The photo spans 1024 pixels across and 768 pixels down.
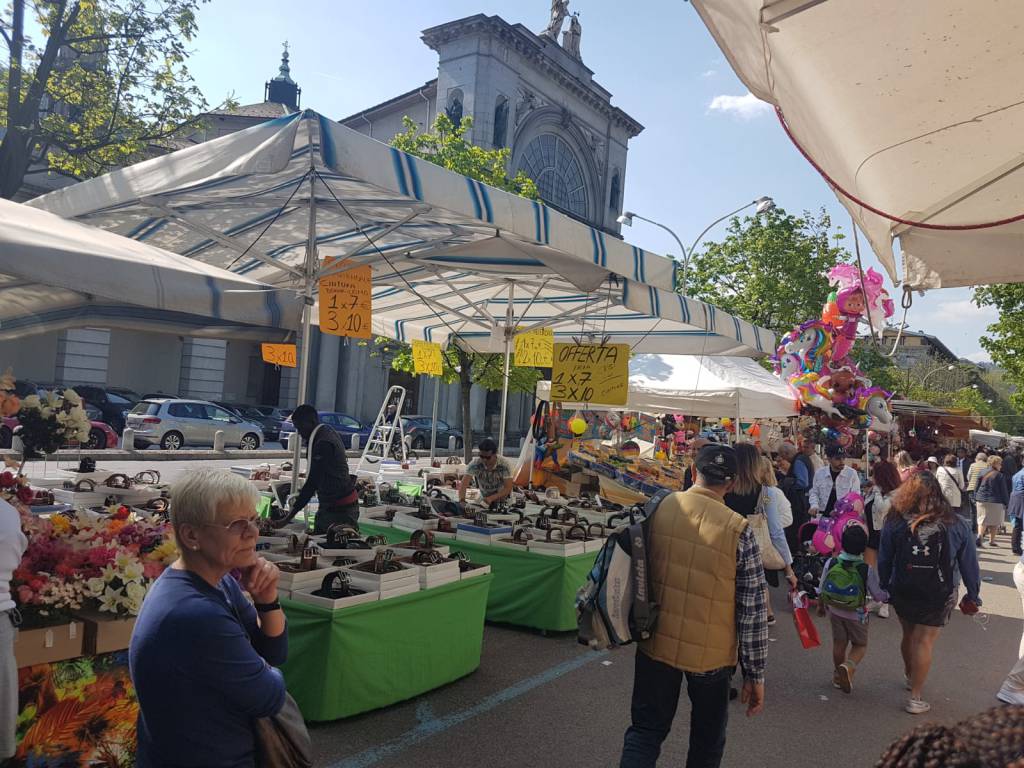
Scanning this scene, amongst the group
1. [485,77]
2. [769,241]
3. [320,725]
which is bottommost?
[320,725]

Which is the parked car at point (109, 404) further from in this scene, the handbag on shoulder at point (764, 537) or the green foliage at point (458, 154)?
the handbag on shoulder at point (764, 537)

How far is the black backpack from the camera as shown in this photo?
5.37 m

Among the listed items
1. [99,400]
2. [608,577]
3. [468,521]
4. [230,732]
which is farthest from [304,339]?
[99,400]

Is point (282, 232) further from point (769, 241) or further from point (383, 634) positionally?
point (769, 241)

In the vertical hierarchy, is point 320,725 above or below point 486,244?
below

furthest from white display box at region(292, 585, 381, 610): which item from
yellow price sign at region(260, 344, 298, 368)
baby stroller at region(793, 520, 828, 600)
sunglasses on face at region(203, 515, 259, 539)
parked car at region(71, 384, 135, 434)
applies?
parked car at region(71, 384, 135, 434)

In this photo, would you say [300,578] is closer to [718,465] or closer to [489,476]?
[718,465]

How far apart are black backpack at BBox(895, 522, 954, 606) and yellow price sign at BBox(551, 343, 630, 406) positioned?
11.9 feet

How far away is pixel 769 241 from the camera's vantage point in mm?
29484

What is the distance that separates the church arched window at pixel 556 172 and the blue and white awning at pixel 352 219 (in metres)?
31.2

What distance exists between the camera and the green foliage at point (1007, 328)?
19016mm

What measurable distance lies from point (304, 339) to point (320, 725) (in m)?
2.96

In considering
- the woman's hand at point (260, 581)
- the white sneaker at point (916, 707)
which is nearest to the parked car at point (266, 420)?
the white sneaker at point (916, 707)

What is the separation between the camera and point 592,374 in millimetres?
8938
